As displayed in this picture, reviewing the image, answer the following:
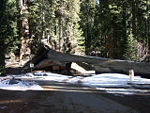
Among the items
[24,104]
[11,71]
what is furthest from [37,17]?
[24,104]

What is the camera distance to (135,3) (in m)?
33.2

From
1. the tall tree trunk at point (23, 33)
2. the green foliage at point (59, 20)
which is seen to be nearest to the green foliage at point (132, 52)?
the green foliage at point (59, 20)

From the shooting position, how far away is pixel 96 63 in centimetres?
1859

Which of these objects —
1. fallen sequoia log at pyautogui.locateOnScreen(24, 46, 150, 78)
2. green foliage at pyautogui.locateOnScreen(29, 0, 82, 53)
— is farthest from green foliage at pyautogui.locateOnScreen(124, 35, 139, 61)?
green foliage at pyautogui.locateOnScreen(29, 0, 82, 53)

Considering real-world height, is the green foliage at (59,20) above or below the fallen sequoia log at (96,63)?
above

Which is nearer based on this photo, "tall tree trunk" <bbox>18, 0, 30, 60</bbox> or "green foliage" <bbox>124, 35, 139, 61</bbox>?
"green foliage" <bbox>124, 35, 139, 61</bbox>

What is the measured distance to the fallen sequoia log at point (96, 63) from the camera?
1452 cm

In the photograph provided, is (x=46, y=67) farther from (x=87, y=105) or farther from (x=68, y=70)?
(x=87, y=105)

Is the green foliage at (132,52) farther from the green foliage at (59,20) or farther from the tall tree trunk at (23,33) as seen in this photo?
the tall tree trunk at (23,33)

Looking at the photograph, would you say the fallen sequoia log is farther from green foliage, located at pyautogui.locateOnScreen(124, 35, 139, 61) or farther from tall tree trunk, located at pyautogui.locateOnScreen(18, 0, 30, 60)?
green foliage, located at pyautogui.locateOnScreen(124, 35, 139, 61)

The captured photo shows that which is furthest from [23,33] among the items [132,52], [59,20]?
[132,52]

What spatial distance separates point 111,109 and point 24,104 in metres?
3.16

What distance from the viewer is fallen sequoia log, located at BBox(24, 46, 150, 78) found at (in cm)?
1452

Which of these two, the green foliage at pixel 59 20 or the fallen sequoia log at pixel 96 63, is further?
the green foliage at pixel 59 20
